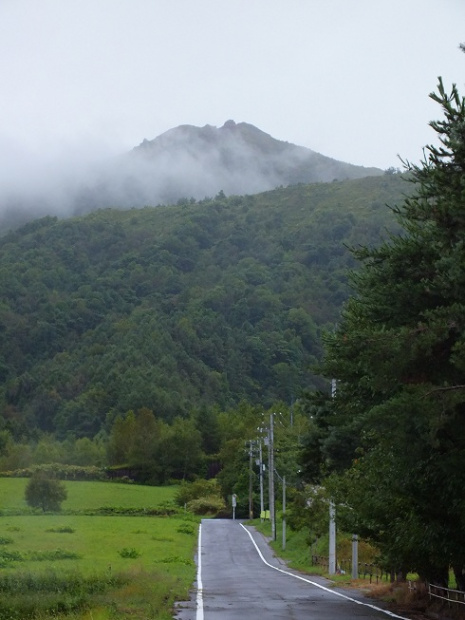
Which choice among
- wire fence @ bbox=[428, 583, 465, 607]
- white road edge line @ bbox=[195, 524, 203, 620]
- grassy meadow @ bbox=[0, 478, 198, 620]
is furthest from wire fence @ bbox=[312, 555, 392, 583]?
wire fence @ bbox=[428, 583, 465, 607]

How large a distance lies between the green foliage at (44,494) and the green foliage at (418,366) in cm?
5738

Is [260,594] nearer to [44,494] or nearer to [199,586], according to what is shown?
[199,586]

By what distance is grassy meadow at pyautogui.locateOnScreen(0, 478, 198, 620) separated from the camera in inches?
764

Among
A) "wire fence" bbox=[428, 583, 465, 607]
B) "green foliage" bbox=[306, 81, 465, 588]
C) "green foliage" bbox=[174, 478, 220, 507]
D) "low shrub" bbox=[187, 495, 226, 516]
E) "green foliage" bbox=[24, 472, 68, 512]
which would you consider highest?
"green foliage" bbox=[306, 81, 465, 588]

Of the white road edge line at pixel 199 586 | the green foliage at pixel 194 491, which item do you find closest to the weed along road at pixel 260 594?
the white road edge line at pixel 199 586

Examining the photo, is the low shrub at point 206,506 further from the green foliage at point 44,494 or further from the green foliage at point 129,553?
the green foliage at point 129,553

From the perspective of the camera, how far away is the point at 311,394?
28484 mm

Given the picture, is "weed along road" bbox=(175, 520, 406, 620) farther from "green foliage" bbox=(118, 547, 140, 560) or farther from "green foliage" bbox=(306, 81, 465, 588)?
"green foliage" bbox=(118, 547, 140, 560)

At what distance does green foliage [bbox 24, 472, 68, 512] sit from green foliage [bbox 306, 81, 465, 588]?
57.4m

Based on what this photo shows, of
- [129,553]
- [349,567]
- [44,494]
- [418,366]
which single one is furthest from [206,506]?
[418,366]

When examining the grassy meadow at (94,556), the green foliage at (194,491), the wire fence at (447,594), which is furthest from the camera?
the green foliage at (194,491)

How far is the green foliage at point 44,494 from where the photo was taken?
245 feet

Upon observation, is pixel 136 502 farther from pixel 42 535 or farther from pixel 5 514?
pixel 42 535

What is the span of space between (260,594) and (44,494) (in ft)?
167
